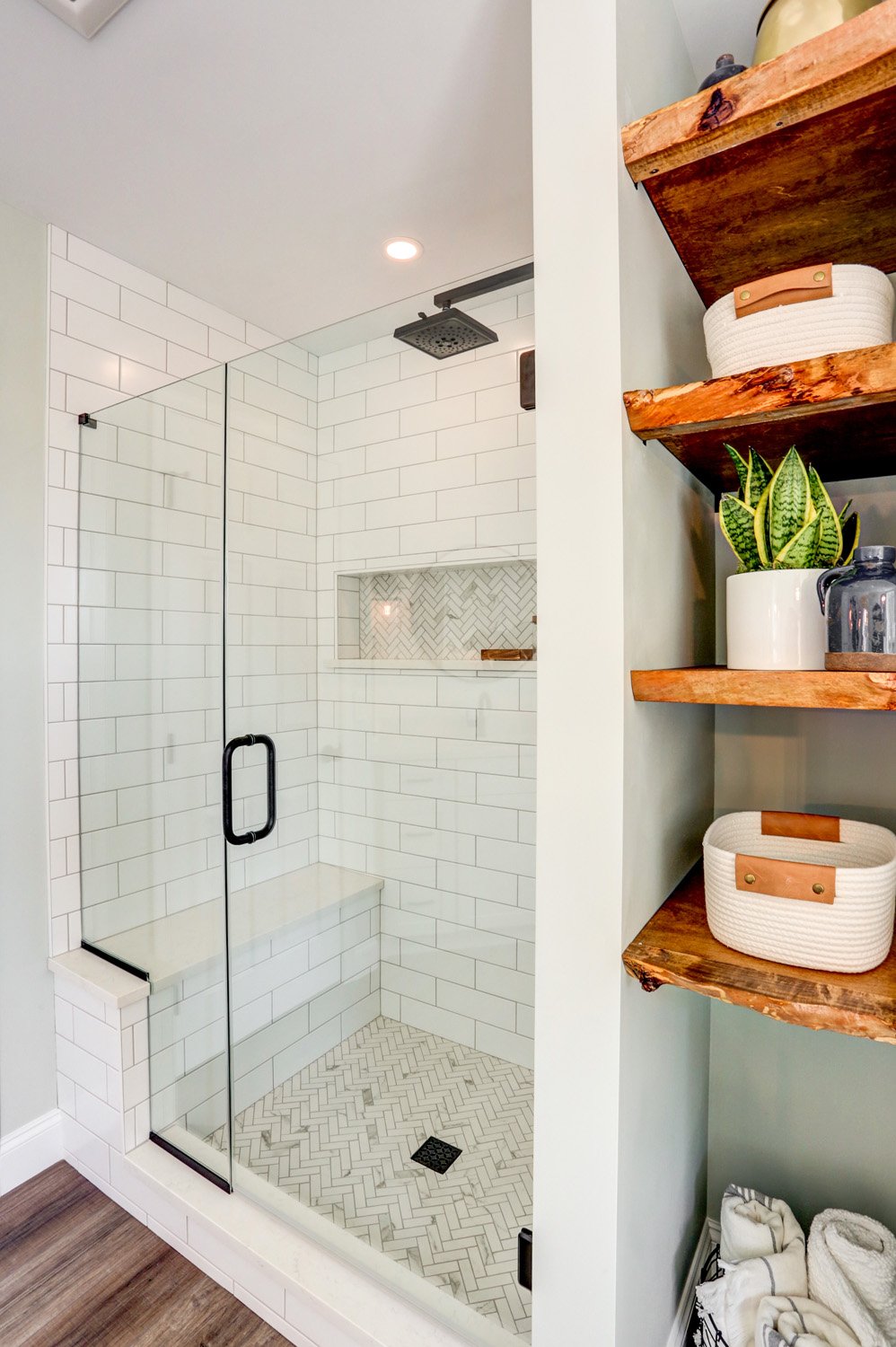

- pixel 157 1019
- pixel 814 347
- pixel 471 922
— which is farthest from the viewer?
pixel 157 1019

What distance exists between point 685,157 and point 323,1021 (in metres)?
1.82

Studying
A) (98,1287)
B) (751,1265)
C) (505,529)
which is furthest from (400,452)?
(98,1287)

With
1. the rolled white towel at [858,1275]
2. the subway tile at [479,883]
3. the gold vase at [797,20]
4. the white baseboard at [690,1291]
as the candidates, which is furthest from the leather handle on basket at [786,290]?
the white baseboard at [690,1291]

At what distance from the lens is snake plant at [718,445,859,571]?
83 cm

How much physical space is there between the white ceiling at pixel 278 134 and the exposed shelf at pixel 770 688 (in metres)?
1.23

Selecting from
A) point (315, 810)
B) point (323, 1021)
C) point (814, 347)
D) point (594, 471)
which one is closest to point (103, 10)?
point (594, 471)

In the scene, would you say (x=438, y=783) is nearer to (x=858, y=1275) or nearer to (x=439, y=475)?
(x=439, y=475)

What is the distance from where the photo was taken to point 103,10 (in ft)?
3.96

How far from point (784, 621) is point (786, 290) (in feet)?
1.32

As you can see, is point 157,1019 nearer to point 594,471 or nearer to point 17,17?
point 594,471

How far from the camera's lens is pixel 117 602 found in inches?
76.4

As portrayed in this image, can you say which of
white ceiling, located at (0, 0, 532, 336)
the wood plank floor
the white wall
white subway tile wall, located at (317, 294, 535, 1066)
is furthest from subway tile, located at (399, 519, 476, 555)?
the wood plank floor

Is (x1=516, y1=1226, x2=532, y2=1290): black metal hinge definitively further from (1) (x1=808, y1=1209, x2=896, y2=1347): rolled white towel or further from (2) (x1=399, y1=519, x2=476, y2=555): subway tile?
(2) (x1=399, y1=519, x2=476, y2=555): subway tile

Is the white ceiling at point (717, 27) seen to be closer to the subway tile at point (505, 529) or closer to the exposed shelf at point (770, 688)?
the subway tile at point (505, 529)
